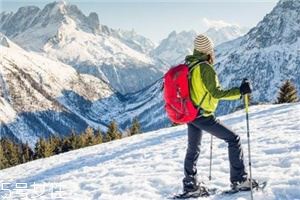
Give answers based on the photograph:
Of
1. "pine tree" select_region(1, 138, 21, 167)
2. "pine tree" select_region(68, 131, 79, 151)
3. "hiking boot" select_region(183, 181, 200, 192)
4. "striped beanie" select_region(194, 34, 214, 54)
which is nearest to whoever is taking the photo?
"striped beanie" select_region(194, 34, 214, 54)

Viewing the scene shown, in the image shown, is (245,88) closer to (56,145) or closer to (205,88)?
(205,88)

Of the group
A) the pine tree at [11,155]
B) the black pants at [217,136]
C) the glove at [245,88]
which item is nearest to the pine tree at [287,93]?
the pine tree at [11,155]

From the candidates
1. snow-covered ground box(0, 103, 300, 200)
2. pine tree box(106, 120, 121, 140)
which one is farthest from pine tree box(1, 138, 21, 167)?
snow-covered ground box(0, 103, 300, 200)

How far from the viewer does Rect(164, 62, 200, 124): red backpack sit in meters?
12.8

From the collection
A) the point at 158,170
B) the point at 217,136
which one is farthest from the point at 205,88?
the point at 158,170

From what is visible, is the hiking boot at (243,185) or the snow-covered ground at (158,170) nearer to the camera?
the hiking boot at (243,185)

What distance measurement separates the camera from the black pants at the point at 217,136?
42.9 feet

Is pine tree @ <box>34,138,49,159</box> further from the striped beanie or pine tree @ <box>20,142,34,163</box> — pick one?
the striped beanie

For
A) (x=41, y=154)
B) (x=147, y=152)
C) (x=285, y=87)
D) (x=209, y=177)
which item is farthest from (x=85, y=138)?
(x=209, y=177)

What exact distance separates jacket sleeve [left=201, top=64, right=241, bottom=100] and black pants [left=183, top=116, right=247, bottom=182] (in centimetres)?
82

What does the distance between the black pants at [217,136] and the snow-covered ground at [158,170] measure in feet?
1.97

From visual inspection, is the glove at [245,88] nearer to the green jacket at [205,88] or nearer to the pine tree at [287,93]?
the green jacket at [205,88]

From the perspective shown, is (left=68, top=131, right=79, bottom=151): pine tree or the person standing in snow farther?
(left=68, top=131, right=79, bottom=151): pine tree

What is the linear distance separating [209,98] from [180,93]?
65 centimetres
